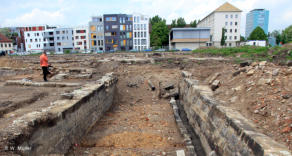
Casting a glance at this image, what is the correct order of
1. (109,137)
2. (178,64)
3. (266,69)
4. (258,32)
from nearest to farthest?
(109,137) < (266,69) < (178,64) < (258,32)

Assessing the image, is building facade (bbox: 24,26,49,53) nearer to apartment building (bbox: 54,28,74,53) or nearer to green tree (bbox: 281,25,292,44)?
apartment building (bbox: 54,28,74,53)

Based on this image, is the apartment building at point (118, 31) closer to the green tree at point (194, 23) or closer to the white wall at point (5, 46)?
the green tree at point (194, 23)

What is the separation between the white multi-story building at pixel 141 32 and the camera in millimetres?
51500

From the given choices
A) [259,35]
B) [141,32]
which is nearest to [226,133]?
[141,32]

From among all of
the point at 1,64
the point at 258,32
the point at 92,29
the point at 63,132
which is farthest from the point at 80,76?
the point at 258,32

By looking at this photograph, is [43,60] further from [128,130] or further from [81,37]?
[81,37]

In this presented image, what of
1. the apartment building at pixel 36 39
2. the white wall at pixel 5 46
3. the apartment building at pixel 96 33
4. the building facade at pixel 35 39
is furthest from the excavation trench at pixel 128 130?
the building facade at pixel 35 39

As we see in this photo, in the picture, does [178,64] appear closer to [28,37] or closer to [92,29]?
[92,29]

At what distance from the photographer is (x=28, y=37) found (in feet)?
189

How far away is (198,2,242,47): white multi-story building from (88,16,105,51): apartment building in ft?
99.2

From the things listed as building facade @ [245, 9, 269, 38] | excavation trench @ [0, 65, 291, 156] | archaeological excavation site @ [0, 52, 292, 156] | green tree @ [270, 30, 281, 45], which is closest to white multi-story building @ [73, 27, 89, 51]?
archaeological excavation site @ [0, 52, 292, 156]

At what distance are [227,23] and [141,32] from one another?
23267 millimetres

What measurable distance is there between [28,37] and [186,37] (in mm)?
46900

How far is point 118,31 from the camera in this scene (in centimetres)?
5197
